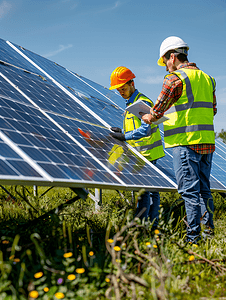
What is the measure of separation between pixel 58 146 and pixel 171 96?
1567mm

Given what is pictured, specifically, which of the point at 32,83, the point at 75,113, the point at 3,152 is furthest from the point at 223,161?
the point at 3,152

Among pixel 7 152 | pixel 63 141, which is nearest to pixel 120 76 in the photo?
pixel 63 141

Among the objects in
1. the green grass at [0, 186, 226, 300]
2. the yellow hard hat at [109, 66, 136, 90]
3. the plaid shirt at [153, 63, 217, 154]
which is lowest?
the green grass at [0, 186, 226, 300]

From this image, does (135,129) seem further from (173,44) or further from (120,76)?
(173,44)

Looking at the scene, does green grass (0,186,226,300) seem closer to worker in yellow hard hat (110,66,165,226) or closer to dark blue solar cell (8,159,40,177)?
dark blue solar cell (8,159,40,177)

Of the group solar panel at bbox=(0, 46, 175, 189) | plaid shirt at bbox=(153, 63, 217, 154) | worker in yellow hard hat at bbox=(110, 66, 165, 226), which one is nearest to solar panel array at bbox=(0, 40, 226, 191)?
solar panel at bbox=(0, 46, 175, 189)

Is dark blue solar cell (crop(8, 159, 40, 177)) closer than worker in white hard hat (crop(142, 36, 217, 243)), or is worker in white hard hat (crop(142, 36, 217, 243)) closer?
dark blue solar cell (crop(8, 159, 40, 177))

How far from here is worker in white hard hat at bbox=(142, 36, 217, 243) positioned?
3.63m

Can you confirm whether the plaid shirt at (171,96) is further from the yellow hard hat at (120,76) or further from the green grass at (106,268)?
the yellow hard hat at (120,76)

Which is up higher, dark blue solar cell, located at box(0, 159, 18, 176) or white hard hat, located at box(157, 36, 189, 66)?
white hard hat, located at box(157, 36, 189, 66)

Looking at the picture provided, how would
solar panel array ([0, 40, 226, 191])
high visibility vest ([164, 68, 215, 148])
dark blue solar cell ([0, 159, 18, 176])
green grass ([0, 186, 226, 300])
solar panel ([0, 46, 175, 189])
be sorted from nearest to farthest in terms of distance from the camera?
1. green grass ([0, 186, 226, 300])
2. dark blue solar cell ([0, 159, 18, 176])
3. solar panel array ([0, 40, 226, 191])
4. solar panel ([0, 46, 175, 189])
5. high visibility vest ([164, 68, 215, 148])

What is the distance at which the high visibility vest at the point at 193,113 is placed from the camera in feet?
12.2

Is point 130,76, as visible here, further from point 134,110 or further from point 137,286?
point 137,286

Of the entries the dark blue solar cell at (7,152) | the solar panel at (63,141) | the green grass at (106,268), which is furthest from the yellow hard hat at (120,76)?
the dark blue solar cell at (7,152)
